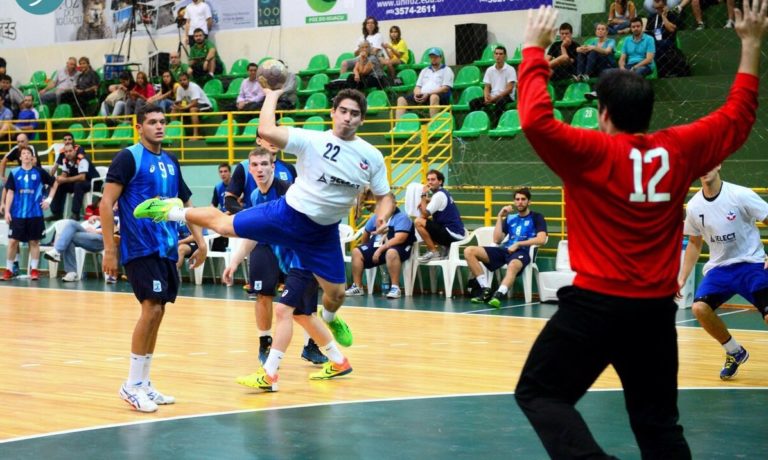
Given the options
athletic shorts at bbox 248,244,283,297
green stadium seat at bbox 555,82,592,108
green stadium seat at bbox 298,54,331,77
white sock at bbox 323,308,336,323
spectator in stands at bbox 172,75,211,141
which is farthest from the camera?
green stadium seat at bbox 298,54,331,77

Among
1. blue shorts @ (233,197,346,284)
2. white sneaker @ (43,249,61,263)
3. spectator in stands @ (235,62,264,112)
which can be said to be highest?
spectator in stands @ (235,62,264,112)

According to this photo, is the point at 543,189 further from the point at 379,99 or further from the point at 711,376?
the point at 711,376

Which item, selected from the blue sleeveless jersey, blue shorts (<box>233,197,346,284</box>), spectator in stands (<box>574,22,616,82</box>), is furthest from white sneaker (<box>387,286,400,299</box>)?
blue shorts (<box>233,197,346,284</box>)

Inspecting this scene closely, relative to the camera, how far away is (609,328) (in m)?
3.67

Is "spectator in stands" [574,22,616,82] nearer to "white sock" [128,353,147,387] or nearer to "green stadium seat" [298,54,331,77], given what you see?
"green stadium seat" [298,54,331,77]

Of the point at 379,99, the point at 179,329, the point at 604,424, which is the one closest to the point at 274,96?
the point at 604,424

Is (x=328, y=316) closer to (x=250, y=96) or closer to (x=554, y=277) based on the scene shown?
(x=554, y=277)

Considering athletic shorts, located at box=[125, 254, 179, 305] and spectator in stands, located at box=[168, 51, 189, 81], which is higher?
spectator in stands, located at box=[168, 51, 189, 81]

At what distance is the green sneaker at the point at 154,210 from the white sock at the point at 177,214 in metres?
0.02

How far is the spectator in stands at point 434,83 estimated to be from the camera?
1828cm

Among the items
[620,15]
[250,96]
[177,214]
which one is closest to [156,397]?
[177,214]

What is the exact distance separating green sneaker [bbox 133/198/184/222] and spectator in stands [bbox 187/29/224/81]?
52.7 feet

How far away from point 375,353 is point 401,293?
6.10 meters

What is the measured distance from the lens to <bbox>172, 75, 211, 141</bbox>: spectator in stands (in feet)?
69.4
